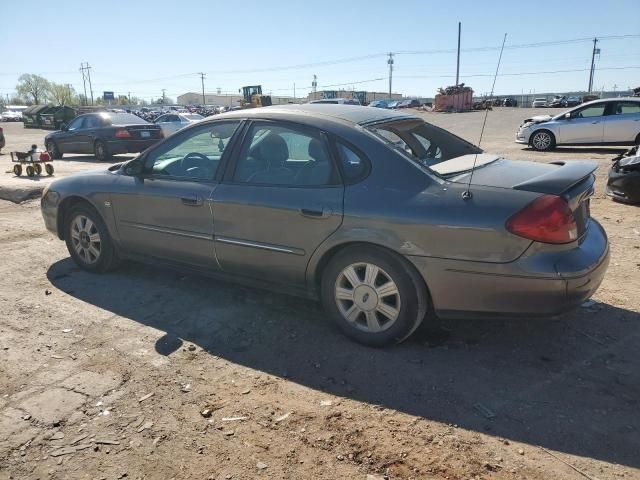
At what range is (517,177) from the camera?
3295 millimetres

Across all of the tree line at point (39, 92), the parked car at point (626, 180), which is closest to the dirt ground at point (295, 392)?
the parked car at point (626, 180)

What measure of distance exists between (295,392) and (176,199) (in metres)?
1.98

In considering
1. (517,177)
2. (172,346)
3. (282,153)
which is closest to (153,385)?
(172,346)

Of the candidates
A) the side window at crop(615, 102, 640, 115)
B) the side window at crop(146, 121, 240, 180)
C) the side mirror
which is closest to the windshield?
the side window at crop(146, 121, 240, 180)

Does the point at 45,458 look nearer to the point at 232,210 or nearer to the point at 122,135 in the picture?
the point at 232,210

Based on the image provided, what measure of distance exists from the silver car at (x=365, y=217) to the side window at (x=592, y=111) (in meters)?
12.3

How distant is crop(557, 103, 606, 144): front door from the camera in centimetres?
1425

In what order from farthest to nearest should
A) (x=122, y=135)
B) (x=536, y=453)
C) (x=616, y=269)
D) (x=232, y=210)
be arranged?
1. (x=122, y=135)
2. (x=616, y=269)
3. (x=232, y=210)
4. (x=536, y=453)

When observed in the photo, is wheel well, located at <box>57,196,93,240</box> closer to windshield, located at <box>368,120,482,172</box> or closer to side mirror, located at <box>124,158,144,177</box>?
side mirror, located at <box>124,158,144,177</box>

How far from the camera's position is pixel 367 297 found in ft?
11.1

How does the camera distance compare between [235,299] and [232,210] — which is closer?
[232,210]

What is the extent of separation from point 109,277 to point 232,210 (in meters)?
1.85

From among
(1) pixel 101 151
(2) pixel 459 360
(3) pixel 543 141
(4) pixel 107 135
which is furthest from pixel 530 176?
(1) pixel 101 151

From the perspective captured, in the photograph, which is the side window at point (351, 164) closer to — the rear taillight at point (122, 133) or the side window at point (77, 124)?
the rear taillight at point (122, 133)
